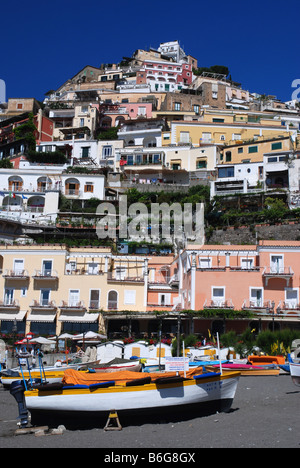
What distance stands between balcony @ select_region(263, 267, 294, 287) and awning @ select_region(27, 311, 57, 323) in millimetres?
16943

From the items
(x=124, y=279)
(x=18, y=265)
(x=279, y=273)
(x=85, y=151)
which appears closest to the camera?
(x=279, y=273)

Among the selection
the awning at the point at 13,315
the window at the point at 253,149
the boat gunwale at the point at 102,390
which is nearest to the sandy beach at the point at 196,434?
the boat gunwale at the point at 102,390

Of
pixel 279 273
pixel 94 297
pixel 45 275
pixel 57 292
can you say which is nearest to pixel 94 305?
pixel 94 297

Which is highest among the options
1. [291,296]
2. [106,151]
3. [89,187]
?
[106,151]

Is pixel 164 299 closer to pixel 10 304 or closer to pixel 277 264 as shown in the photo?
pixel 277 264

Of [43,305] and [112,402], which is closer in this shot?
[112,402]

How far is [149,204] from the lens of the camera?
6184cm

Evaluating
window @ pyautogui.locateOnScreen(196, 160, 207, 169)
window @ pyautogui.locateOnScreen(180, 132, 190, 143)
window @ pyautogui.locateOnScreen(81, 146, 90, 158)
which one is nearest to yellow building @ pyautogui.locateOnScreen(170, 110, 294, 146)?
window @ pyautogui.locateOnScreen(180, 132, 190, 143)

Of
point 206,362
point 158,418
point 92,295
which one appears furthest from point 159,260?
point 158,418

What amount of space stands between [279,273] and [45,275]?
18.7 m

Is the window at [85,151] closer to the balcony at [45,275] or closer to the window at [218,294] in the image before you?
the balcony at [45,275]

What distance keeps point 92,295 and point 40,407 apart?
26.8 m

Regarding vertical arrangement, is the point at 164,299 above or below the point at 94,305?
above

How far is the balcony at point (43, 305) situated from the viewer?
42812 millimetres
